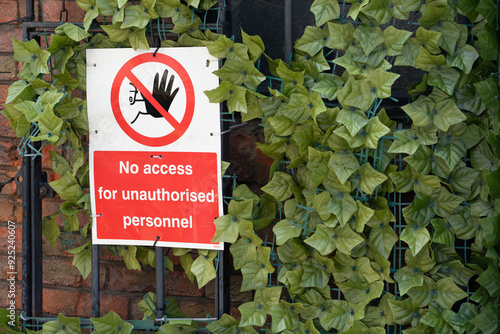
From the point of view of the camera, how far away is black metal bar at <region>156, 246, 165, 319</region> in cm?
113

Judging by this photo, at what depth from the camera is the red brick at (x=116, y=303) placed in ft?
4.27

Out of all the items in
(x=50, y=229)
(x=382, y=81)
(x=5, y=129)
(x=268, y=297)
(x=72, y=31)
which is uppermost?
(x=72, y=31)

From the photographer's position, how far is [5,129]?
132 centimetres

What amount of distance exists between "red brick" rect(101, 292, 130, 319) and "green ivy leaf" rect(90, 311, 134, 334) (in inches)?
6.7

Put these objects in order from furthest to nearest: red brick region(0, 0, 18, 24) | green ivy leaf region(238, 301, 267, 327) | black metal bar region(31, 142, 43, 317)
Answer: red brick region(0, 0, 18, 24) → black metal bar region(31, 142, 43, 317) → green ivy leaf region(238, 301, 267, 327)

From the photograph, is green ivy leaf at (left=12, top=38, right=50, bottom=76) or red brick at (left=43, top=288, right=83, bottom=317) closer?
green ivy leaf at (left=12, top=38, right=50, bottom=76)

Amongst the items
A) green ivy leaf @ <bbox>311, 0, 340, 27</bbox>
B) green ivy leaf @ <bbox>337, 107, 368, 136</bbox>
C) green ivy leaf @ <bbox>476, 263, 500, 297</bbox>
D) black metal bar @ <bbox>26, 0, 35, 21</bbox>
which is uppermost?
black metal bar @ <bbox>26, 0, 35, 21</bbox>

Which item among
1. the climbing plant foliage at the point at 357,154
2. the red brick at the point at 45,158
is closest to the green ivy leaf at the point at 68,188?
the climbing plant foliage at the point at 357,154

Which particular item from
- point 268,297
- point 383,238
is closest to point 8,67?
point 268,297

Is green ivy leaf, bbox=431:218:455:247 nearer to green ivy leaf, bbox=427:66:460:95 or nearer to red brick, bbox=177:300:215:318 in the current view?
green ivy leaf, bbox=427:66:460:95

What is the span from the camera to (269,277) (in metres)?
1.17

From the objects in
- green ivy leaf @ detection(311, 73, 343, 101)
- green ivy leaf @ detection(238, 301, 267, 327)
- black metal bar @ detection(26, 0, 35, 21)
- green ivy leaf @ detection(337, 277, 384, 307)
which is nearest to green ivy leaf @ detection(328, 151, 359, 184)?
green ivy leaf @ detection(311, 73, 343, 101)

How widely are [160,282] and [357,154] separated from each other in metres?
0.49

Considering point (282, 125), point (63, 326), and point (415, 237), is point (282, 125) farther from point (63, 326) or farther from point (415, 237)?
point (63, 326)
